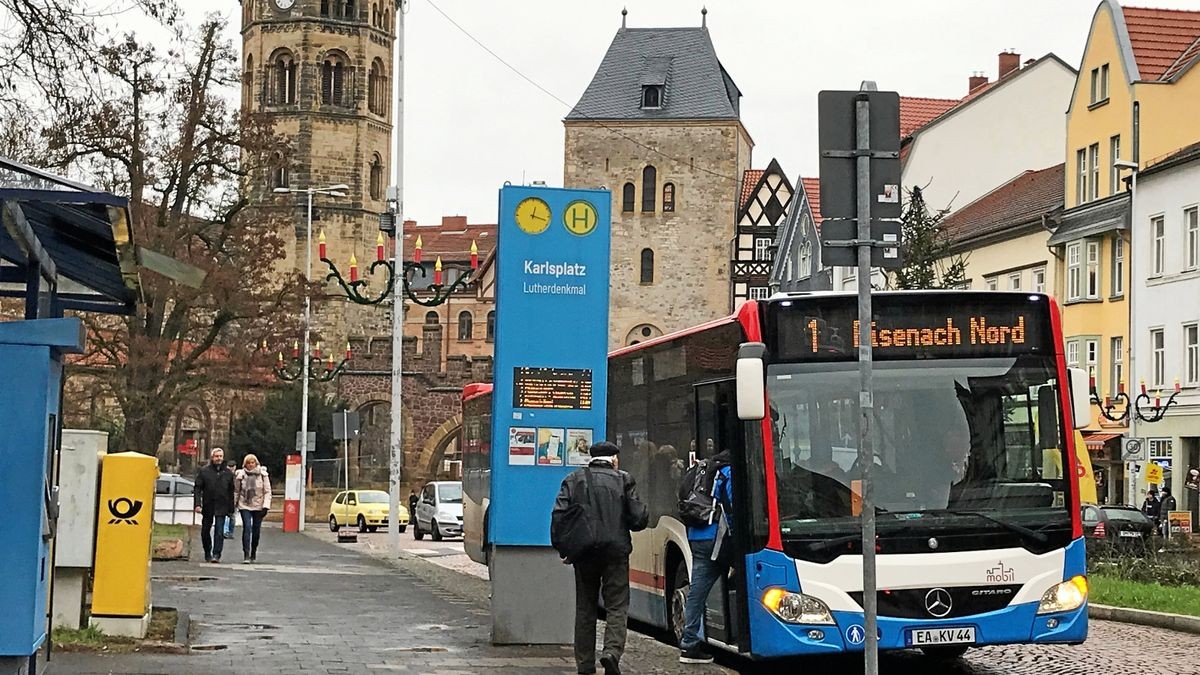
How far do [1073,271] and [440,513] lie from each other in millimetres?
18812

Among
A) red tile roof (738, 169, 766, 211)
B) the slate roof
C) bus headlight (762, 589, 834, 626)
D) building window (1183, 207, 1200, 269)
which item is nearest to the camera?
bus headlight (762, 589, 834, 626)

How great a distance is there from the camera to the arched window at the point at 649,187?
95125mm

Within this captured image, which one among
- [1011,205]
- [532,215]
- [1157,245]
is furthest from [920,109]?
[532,215]

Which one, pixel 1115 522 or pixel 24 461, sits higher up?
pixel 24 461

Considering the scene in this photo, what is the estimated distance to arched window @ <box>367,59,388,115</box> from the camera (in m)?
97.8

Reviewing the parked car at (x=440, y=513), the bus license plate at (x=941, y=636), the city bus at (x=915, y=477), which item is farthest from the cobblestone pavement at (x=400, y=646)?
the parked car at (x=440, y=513)

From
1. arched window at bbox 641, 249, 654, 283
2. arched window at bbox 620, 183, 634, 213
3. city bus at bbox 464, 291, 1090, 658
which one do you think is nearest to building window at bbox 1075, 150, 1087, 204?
city bus at bbox 464, 291, 1090, 658

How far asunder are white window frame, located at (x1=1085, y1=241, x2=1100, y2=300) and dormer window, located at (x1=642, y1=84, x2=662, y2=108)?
48.4 meters

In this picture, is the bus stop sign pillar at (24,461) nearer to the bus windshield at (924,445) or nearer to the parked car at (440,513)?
the bus windshield at (924,445)

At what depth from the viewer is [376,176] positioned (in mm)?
99312

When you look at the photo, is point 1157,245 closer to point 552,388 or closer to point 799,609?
point 552,388

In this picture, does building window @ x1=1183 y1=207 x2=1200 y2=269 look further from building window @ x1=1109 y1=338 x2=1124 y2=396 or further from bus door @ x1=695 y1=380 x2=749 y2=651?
bus door @ x1=695 y1=380 x2=749 y2=651

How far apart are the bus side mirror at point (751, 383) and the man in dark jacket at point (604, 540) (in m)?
1.51

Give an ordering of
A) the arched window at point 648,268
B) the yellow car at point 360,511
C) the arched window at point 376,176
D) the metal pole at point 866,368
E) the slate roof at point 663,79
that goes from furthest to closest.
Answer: the arched window at point 376,176, the slate roof at point 663,79, the arched window at point 648,268, the yellow car at point 360,511, the metal pole at point 866,368
